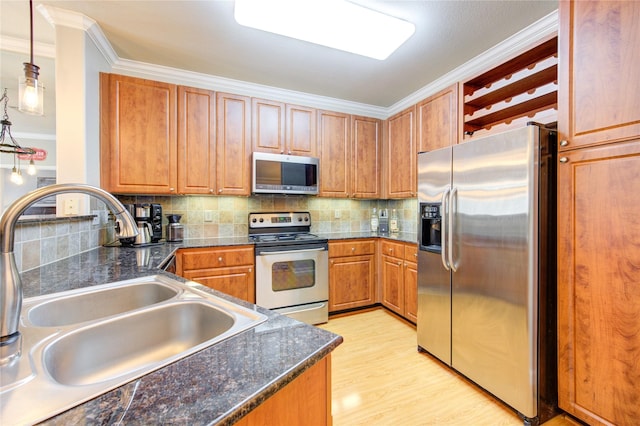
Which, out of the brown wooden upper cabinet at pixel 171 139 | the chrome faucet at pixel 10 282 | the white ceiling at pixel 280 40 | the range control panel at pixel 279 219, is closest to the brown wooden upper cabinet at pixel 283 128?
the brown wooden upper cabinet at pixel 171 139

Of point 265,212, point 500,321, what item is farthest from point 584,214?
point 265,212

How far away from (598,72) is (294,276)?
8.17ft

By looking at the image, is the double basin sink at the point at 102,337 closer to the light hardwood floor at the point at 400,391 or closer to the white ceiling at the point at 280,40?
the light hardwood floor at the point at 400,391

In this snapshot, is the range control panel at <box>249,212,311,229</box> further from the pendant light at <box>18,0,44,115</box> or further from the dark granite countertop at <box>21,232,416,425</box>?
the dark granite countertop at <box>21,232,416,425</box>

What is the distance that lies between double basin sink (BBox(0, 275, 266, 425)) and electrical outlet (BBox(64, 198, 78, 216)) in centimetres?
121

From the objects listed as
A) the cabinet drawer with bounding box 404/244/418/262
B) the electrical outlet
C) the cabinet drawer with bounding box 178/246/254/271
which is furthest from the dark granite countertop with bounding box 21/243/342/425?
the cabinet drawer with bounding box 404/244/418/262

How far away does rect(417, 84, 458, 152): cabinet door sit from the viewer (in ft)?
8.19

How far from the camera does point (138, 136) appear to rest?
2.44 meters

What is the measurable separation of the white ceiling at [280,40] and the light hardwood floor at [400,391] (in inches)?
97.2

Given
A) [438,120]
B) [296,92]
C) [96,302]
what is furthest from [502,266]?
[296,92]

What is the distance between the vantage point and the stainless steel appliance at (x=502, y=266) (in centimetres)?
150

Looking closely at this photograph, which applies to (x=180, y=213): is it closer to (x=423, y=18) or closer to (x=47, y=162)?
(x=47, y=162)

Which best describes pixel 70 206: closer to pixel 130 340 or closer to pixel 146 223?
pixel 146 223

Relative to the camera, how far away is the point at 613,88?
129cm
